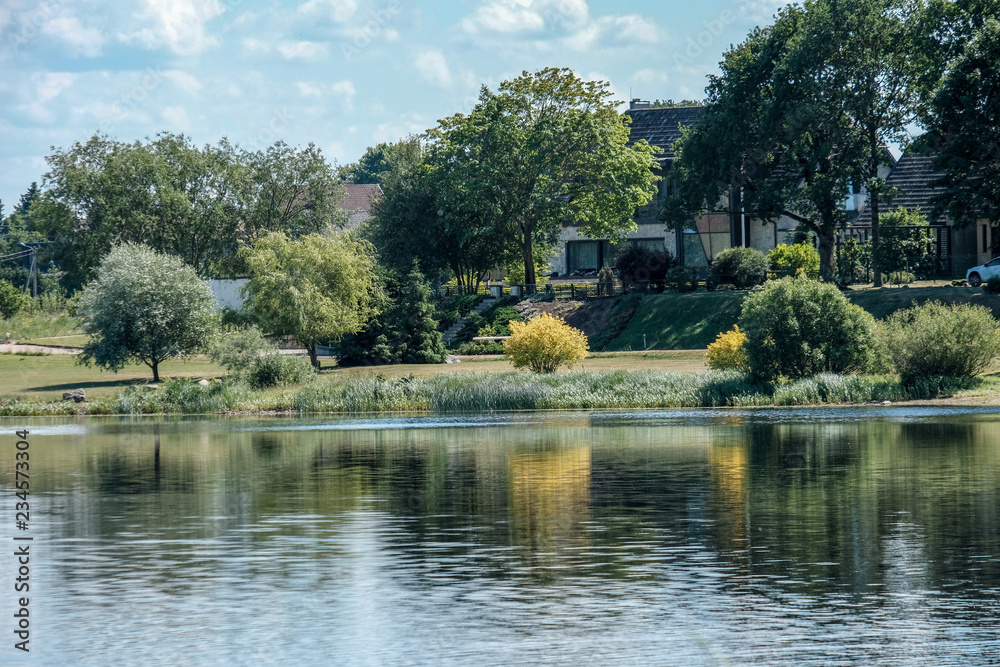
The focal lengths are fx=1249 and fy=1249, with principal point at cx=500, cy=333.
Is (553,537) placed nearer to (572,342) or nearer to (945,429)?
(945,429)

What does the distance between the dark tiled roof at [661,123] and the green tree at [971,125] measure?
33501 mm

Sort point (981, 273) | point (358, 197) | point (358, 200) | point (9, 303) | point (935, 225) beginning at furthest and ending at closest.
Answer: point (358, 197)
point (358, 200)
point (9, 303)
point (935, 225)
point (981, 273)

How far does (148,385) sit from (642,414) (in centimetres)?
2339

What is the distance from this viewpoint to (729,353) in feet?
154

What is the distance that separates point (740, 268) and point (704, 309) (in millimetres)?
5225

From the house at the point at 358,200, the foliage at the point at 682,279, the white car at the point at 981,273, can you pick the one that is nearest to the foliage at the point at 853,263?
the white car at the point at 981,273

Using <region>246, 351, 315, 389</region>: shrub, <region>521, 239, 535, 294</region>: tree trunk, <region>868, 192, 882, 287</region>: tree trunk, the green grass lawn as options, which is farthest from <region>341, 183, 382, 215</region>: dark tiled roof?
<region>246, 351, 315, 389</region>: shrub

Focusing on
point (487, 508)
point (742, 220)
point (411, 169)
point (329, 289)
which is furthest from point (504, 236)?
point (487, 508)

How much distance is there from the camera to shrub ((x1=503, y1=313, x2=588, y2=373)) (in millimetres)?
50938

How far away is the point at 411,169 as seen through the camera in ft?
275

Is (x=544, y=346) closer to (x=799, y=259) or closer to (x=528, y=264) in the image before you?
(x=799, y=259)

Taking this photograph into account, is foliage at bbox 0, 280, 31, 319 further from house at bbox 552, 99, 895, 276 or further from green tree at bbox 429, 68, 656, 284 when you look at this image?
house at bbox 552, 99, 895, 276

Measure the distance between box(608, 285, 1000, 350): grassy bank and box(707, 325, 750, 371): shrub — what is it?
1427 cm

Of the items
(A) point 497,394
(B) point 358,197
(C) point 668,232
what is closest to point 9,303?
(C) point 668,232
